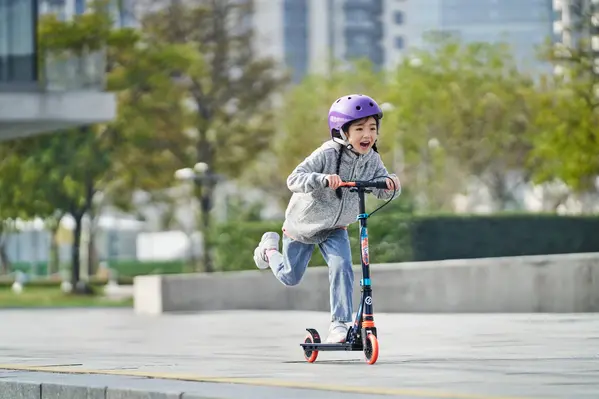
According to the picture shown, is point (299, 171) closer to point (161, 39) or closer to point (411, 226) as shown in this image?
point (411, 226)

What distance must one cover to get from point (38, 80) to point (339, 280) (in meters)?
29.1

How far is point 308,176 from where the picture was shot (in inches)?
423

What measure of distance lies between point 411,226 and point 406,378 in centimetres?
1475

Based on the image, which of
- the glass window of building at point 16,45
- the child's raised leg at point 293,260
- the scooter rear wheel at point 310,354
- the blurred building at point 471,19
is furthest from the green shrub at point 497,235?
the blurred building at point 471,19

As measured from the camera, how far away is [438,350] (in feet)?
41.8

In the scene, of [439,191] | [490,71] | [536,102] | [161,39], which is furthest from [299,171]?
[439,191]

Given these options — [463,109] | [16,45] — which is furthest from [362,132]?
[463,109]

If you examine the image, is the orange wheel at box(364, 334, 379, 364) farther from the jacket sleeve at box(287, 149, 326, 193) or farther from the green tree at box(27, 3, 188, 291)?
the green tree at box(27, 3, 188, 291)

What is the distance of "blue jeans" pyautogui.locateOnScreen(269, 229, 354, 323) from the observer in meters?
11.1

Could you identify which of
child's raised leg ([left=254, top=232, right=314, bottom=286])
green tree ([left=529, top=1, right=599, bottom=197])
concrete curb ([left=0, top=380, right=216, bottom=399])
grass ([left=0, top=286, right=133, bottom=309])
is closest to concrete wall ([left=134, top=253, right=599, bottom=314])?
child's raised leg ([left=254, top=232, right=314, bottom=286])

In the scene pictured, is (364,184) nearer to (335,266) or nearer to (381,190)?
(381,190)

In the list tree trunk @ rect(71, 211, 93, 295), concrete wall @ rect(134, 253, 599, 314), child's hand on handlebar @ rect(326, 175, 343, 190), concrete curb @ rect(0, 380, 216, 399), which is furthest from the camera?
tree trunk @ rect(71, 211, 93, 295)

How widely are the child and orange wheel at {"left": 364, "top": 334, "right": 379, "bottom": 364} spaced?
320 mm

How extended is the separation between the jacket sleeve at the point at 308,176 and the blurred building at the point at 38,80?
28.5 meters
